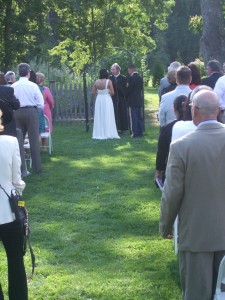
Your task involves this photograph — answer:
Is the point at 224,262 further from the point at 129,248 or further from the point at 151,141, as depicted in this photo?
the point at 151,141

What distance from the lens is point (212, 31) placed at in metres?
24.5

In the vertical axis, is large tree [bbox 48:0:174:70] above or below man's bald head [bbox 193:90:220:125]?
above

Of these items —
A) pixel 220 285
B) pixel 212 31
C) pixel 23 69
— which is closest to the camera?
pixel 220 285

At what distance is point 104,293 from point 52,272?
94cm

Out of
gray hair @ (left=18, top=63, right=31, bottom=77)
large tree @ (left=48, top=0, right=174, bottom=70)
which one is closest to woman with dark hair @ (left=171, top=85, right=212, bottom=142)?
gray hair @ (left=18, top=63, right=31, bottom=77)

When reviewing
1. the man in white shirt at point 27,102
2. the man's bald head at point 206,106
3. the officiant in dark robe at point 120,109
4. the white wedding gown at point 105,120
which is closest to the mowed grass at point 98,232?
the man in white shirt at point 27,102

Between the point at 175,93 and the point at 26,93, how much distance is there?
4304 millimetres

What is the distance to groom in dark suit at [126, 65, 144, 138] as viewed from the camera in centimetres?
1855

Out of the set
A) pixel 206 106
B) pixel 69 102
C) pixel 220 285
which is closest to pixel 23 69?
pixel 206 106

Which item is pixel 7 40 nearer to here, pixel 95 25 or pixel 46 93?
pixel 95 25

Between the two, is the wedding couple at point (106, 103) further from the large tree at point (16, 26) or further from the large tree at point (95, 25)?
the large tree at point (95, 25)

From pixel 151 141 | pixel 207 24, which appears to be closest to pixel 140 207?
pixel 151 141

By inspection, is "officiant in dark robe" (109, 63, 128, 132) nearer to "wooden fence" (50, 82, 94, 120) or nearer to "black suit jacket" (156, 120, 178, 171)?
"wooden fence" (50, 82, 94, 120)

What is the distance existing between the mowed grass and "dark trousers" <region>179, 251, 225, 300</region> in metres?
1.62
